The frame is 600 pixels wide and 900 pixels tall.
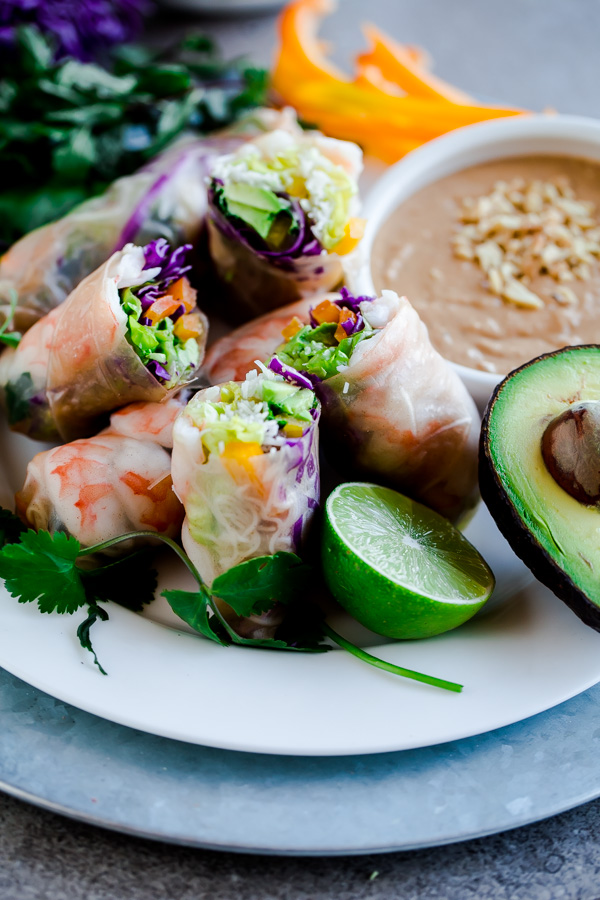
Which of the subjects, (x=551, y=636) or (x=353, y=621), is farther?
(x=353, y=621)

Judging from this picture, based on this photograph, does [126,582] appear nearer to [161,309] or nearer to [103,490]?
[103,490]

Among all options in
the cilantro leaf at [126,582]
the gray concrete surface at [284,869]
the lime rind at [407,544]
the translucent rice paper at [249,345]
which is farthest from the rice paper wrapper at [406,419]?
the gray concrete surface at [284,869]

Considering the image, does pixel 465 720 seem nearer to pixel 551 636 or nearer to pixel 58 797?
pixel 551 636

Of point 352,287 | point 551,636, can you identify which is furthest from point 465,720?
point 352,287

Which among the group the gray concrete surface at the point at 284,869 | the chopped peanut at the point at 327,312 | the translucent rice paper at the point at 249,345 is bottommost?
the gray concrete surface at the point at 284,869

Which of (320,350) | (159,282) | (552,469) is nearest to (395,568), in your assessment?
(552,469)

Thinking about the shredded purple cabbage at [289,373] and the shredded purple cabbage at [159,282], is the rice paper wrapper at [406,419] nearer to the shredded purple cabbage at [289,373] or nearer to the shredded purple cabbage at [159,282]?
the shredded purple cabbage at [289,373]
